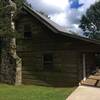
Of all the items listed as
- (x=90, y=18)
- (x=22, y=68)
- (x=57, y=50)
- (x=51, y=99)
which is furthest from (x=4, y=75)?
(x=90, y=18)

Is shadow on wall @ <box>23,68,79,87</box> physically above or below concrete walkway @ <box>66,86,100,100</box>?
below

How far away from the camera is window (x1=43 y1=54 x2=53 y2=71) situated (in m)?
24.0

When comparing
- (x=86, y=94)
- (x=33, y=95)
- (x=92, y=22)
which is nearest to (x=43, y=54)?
(x=33, y=95)

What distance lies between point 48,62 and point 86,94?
51.0 ft

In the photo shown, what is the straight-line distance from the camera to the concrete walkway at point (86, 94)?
839cm

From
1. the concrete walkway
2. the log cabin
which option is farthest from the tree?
the concrete walkway

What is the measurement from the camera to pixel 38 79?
80.5 feet

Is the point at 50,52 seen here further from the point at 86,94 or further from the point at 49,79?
the point at 86,94

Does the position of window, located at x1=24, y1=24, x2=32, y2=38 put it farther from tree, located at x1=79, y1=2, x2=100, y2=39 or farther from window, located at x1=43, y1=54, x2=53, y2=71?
tree, located at x1=79, y1=2, x2=100, y2=39

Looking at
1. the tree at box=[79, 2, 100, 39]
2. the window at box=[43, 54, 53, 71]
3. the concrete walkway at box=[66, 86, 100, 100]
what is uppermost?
the tree at box=[79, 2, 100, 39]

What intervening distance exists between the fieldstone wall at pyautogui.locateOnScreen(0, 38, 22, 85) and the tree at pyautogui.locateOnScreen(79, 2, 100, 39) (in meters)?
38.4

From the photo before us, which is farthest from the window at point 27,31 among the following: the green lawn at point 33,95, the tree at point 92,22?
the tree at point 92,22

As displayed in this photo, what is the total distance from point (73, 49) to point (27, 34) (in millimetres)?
4801

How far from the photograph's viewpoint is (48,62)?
78.9 ft
